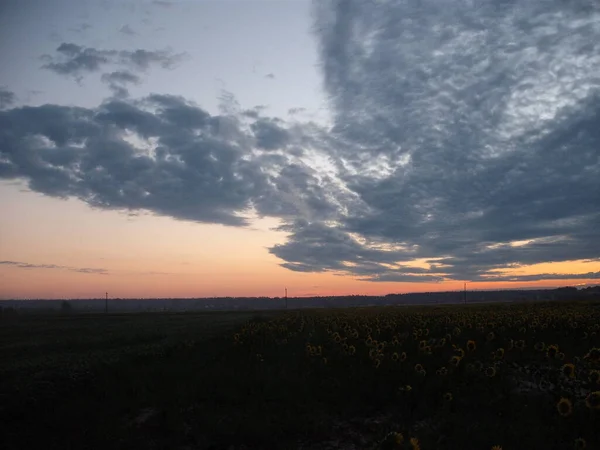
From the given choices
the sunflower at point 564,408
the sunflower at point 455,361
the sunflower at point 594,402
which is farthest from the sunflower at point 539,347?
the sunflower at point 594,402

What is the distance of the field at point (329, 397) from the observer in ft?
35.3

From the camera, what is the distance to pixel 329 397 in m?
13.5

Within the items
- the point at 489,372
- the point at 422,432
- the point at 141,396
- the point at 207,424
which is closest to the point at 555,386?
the point at 489,372

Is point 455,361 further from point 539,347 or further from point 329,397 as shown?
point 329,397

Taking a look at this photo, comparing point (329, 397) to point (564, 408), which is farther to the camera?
point (329, 397)

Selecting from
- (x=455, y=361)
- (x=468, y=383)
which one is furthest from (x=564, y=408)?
(x=455, y=361)

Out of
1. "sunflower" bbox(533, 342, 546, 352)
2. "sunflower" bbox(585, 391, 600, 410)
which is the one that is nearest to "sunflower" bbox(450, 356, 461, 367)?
"sunflower" bbox(533, 342, 546, 352)

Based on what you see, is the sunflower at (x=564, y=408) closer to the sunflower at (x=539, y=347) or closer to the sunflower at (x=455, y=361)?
the sunflower at (x=455, y=361)

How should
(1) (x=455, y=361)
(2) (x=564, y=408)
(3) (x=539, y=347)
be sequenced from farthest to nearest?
(3) (x=539, y=347)
(1) (x=455, y=361)
(2) (x=564, y=408)

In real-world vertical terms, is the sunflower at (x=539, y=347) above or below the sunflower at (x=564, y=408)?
above

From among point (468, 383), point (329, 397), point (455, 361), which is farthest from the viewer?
point (455, 361)

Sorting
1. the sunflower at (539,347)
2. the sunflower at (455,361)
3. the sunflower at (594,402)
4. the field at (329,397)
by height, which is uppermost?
the sunflower at (539,347)

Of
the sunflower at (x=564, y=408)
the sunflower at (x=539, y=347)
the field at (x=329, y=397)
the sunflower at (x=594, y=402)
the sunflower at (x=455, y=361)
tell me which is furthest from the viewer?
the sunflower at (x=539, y=347)

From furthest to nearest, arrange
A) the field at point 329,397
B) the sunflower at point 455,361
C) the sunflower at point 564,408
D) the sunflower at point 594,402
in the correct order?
the sunflower at point 455,361 → the field at point 329,397 → the sunflower at point 564,408 → the sunflower at point 594,402
